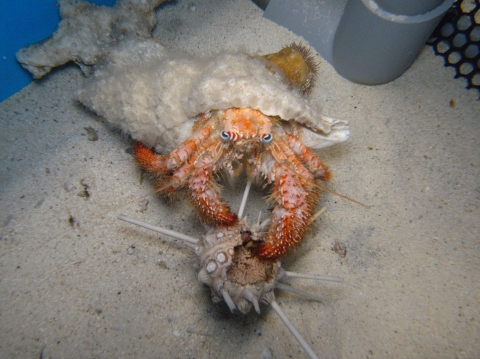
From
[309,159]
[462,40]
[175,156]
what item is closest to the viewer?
[175,156]

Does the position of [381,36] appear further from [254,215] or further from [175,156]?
[175,156]

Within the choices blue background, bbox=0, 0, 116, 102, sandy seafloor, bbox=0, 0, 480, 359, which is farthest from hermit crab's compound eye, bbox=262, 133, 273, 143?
blue background, bbox=0, 0, 116, 102

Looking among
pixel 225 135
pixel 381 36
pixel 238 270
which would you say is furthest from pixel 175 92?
pixel 381 36

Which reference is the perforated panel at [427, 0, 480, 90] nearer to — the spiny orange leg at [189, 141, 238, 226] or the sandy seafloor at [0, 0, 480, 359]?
the sandy seafloor at [0, 0, 480, 359]

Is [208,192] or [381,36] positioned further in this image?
[381,36]

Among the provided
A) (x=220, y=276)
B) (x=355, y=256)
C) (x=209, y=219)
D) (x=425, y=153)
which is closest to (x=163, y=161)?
(x=209, y=219)

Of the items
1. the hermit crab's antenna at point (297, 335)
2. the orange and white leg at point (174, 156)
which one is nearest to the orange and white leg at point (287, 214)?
the hermit crab's antenna at point (297, 335)

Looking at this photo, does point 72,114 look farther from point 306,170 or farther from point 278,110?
point 306,170

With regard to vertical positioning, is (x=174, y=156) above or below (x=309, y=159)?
below
